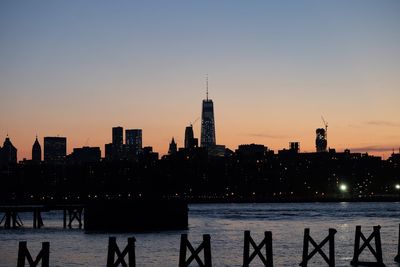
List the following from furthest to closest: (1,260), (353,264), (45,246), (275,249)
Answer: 1. (275,249)
2. (1,260)
3. (353,264)
4. (45,246)

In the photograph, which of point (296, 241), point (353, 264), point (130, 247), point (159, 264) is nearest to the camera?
point (130, 247)

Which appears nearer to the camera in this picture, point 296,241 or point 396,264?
point 396,264

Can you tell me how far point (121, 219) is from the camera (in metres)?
92.8

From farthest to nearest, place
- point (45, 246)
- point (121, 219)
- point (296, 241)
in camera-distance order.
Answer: point (121, 219), point (296, 241), point (45, 246)

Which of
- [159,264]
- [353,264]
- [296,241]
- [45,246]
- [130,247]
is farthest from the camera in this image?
[296,241]

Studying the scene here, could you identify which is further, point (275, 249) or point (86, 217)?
point (86, 217)

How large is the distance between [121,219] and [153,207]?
418cm

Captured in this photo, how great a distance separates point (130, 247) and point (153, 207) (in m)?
54.8

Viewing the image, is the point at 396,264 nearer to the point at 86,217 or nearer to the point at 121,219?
the point at 121,219

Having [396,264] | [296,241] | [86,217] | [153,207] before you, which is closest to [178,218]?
[153,207]

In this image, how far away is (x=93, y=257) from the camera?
215 ft

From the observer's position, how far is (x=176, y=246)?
74875mm

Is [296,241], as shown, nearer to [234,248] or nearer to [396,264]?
[234,248]

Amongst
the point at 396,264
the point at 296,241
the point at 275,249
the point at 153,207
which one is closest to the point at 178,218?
the point at 153,207
